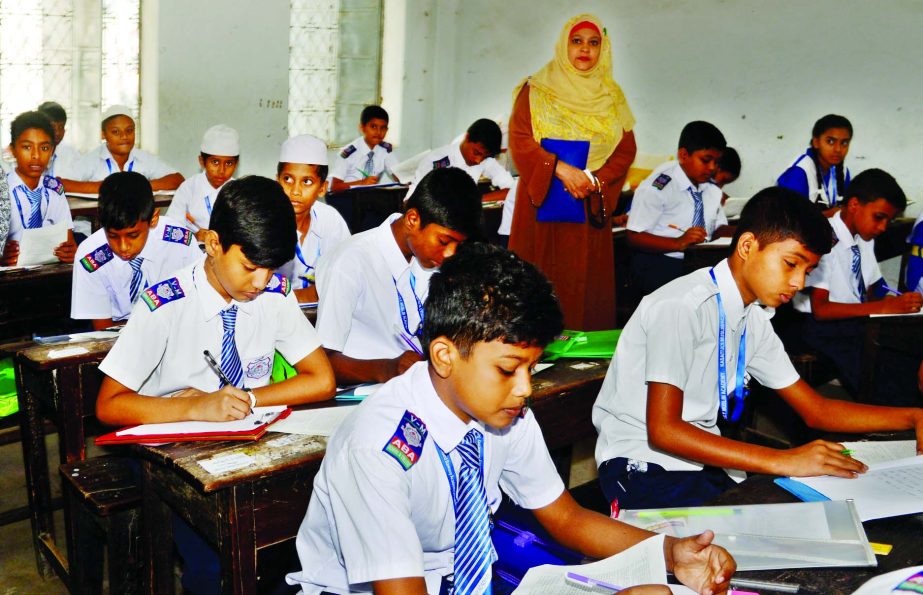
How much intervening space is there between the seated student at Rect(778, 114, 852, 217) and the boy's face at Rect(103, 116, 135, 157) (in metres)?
3.74

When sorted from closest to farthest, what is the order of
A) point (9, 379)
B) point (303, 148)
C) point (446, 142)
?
point (9, 379)
point (303, 148)
point (446, 142)

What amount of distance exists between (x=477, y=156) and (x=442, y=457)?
17.2 ft


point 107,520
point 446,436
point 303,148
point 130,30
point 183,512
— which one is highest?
point 130,30

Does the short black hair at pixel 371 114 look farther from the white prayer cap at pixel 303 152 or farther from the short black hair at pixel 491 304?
the short black hair at pixel 491 304

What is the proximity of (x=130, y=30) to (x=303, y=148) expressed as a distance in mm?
3303

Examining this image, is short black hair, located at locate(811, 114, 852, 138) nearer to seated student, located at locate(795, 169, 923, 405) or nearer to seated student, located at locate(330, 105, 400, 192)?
seated student, located at locate(795, 169, 923, 405)

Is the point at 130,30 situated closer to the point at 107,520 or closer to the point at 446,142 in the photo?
the point at 446,142

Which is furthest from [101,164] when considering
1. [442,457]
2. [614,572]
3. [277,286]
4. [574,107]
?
[614,572]

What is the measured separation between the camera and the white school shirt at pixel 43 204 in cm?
420

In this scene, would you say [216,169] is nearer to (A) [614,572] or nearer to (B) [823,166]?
(B) [823,166]

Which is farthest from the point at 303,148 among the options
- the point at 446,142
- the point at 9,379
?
the point at 446,142

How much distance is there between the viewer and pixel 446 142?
8.30 metres

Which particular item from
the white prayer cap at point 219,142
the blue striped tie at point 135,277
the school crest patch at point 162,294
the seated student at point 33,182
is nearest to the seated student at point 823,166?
the white prayer cap at point 219,142

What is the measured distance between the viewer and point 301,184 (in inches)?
135
